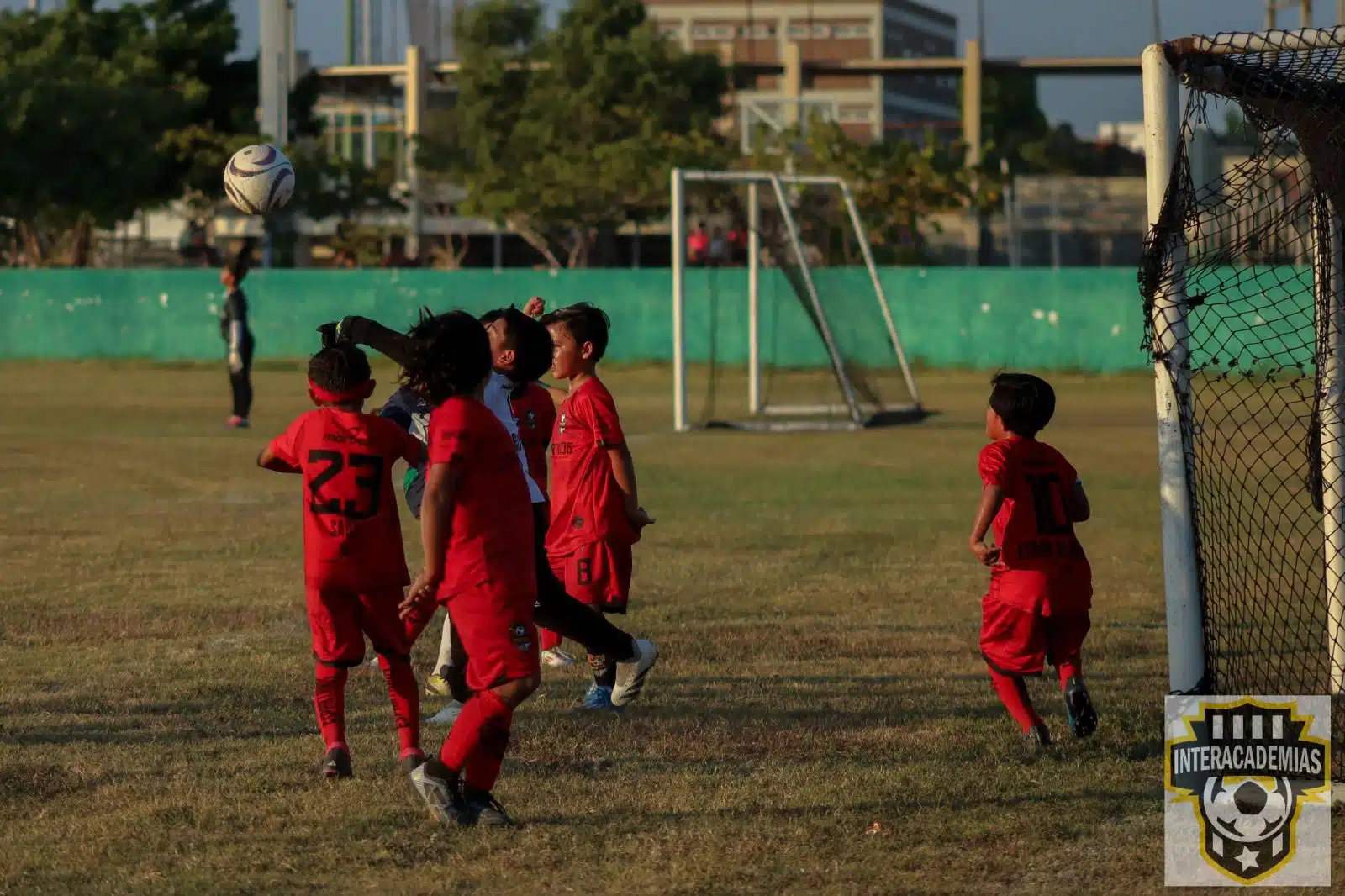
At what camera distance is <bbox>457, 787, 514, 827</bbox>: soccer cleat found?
213 inches

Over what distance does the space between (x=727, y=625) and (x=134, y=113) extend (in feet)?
116

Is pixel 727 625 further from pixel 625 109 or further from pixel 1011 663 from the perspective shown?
pixel 625 109

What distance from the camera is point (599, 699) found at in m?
7.15

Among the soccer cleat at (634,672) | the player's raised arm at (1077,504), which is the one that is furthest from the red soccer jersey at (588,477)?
the player's raised arm at (1077,504)

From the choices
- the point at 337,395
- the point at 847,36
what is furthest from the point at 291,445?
the point at 847,36

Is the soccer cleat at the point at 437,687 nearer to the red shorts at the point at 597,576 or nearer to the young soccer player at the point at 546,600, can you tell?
the young soccer player at the point at 546,600

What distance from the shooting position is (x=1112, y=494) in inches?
590

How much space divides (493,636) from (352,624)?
35.0 inches

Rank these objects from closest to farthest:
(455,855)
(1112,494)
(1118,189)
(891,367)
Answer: (455,855)
(1112,494)
(891,367)
(1118,189)

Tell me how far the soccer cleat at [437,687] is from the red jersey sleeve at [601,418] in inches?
44.5

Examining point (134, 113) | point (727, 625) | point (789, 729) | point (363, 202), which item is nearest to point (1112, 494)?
point (727, 625)

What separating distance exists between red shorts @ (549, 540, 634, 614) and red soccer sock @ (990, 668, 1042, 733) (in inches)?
58.7

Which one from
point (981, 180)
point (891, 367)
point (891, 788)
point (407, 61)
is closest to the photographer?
point (891, 788)

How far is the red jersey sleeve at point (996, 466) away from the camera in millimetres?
6438
